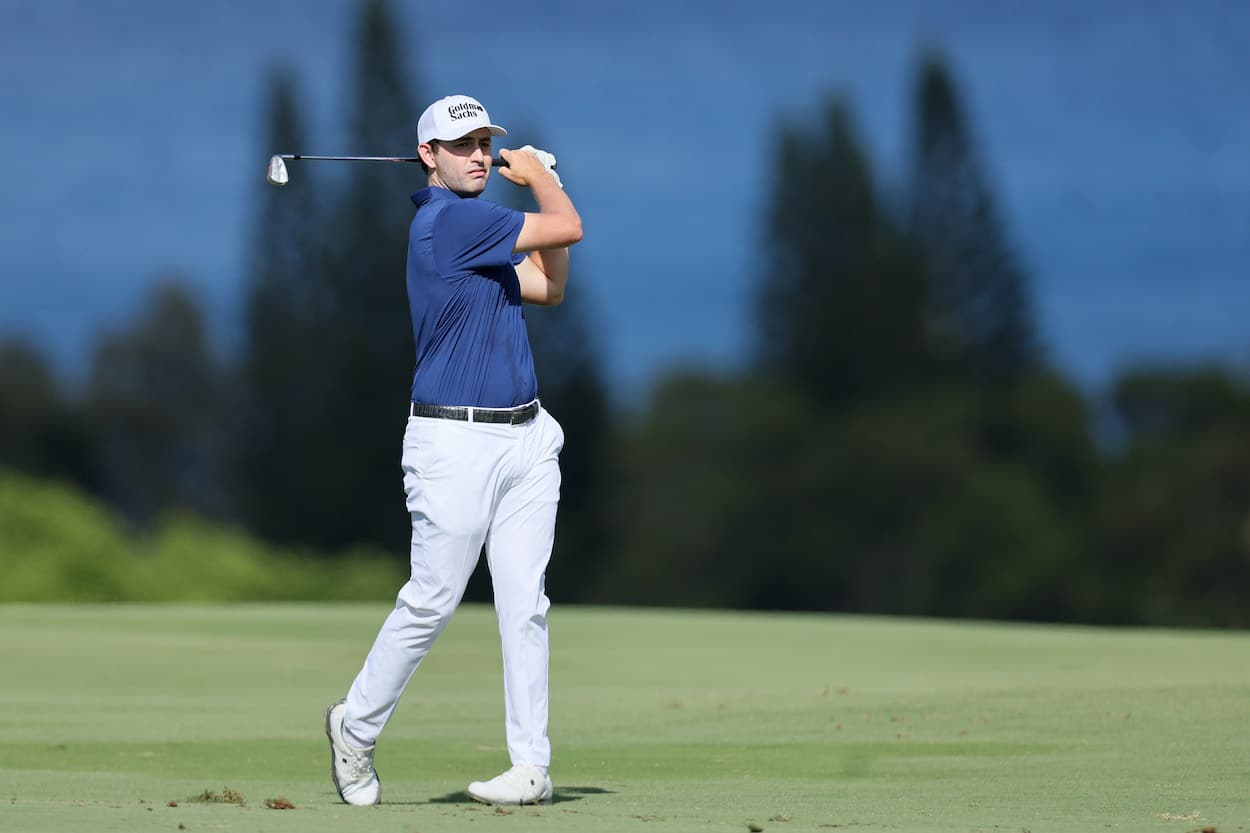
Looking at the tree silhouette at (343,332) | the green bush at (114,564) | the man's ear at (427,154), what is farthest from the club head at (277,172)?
the tree silhouette at (343,332)

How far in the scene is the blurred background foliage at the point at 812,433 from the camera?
63.8 meters

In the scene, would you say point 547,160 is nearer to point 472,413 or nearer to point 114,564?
point 472,413

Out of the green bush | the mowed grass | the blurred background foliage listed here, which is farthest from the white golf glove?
the blurred background foliage

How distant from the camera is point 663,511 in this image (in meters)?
75.2

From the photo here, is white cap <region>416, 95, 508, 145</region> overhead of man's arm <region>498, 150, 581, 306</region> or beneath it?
overhead

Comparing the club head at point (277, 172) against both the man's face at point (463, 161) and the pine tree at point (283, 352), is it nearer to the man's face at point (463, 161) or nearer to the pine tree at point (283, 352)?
the man's face at point (463, 161)

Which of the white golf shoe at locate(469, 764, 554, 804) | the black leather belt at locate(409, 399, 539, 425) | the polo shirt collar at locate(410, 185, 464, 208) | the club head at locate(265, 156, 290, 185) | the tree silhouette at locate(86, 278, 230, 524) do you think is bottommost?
the tree silhouette at locate(86, 278, 230, 524)

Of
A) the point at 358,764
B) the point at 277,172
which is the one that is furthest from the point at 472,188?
the point at 358,764

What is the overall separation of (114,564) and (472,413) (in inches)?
1517

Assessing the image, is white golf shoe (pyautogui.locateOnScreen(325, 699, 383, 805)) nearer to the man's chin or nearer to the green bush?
the man's chin

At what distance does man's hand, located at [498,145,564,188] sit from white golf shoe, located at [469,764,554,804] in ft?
6.52

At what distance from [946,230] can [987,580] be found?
1199cm

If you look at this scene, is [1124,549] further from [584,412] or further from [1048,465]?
[584,412]

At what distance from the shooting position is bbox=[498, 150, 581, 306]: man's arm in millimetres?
6637
